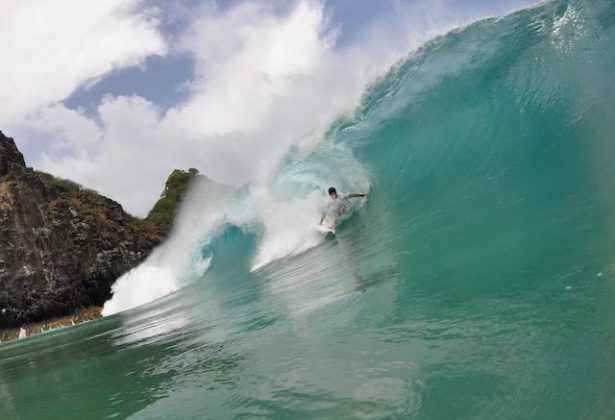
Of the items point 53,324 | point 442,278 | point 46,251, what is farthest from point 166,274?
point 442,278

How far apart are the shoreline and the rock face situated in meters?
0.44

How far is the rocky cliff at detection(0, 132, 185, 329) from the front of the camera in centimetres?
3509

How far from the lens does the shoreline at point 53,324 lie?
110 feet

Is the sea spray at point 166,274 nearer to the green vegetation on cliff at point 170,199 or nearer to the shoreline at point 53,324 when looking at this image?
the shoreline at point 53,324

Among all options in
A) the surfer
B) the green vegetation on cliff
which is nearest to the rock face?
the green vegetation on cliff

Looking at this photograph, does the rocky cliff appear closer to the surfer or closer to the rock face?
the rock face

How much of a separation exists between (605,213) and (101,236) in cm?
4559

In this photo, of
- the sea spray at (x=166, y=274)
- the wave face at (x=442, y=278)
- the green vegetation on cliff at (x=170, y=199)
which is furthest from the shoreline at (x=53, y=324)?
the wave face at (x=442, y=278)

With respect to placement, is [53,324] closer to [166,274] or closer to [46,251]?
[46,251]

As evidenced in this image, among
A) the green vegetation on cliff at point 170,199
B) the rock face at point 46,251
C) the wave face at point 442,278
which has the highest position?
the green vegetation on cliff at point 170,199

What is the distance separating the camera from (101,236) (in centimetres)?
4416

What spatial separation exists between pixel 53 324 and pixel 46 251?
6031mm

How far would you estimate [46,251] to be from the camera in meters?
37.2

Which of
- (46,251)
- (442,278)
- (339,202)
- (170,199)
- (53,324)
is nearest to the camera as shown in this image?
(442,278)
